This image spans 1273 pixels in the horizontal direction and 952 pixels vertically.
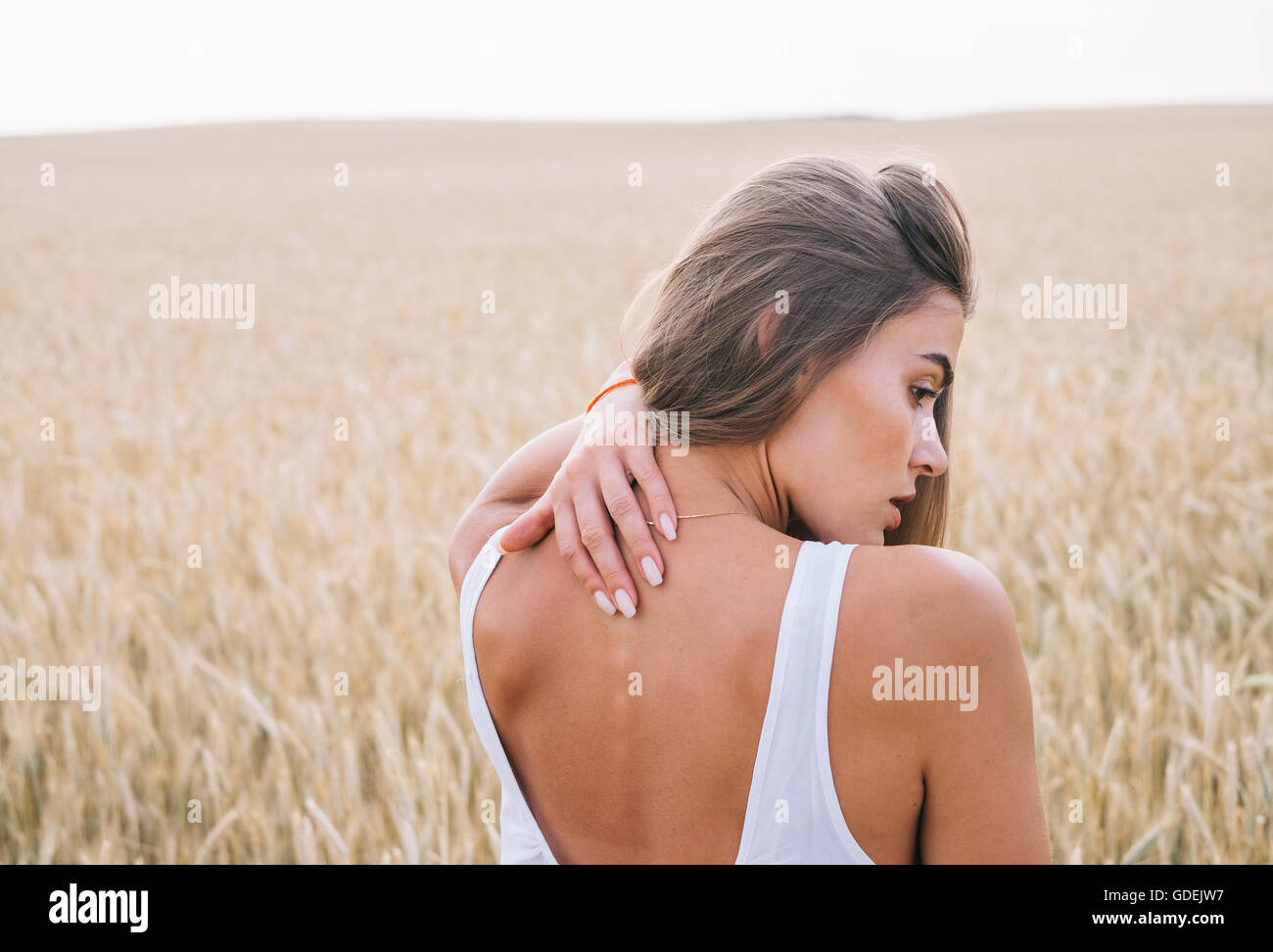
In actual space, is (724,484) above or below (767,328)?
below

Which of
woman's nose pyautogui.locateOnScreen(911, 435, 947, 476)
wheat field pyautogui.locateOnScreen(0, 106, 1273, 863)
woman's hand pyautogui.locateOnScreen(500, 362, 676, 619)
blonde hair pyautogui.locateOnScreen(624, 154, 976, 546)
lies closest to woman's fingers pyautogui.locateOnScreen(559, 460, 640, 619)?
woman's hand pyautogui.locateOnScreen(500, 362, 676, 619)

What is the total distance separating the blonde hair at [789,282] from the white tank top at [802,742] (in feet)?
0.73

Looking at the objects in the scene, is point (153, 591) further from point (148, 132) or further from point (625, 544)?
point (148, 132)

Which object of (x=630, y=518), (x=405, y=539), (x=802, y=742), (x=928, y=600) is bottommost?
(x=802, y=742)

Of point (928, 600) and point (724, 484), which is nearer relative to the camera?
point (928, 600)

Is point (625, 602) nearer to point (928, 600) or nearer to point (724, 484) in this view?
point (724, 484)

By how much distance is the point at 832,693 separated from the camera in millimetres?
1000

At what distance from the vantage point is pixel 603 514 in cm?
120

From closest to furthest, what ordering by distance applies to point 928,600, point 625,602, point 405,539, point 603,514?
point 928,600 → point 625,602 → point 603,514 → point 405,539

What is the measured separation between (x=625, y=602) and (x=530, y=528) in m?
0.23

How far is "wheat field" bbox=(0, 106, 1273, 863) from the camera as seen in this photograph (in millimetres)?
2348

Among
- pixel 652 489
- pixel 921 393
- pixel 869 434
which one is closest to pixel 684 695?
pixel 652 489

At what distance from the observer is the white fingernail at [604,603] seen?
3.63 ft
